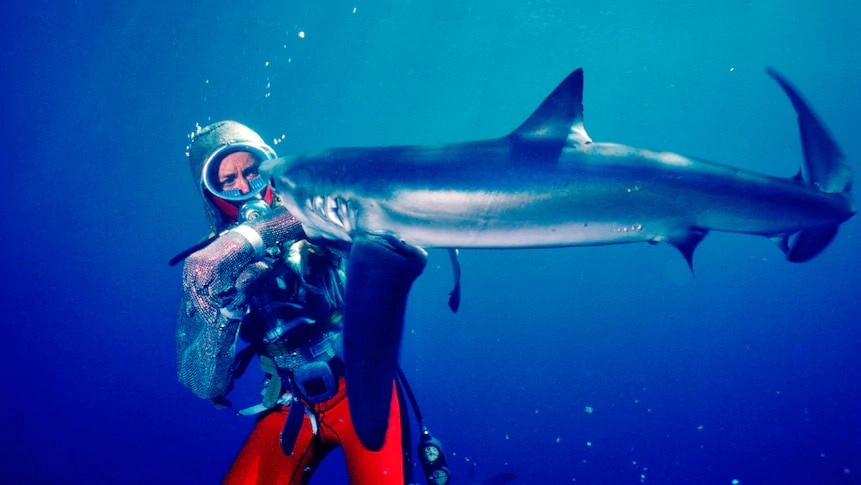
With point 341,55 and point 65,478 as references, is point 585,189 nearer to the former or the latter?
point 65,478

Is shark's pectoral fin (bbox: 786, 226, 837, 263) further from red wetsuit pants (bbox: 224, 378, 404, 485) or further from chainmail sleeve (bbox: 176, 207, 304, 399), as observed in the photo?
chainmail sleeve (bbox: 176, 207, 304, 399)

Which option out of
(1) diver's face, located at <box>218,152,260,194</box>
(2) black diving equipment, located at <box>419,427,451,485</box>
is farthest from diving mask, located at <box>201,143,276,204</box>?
(2) black diving equipment, located at <box>419,427,451,485</box>

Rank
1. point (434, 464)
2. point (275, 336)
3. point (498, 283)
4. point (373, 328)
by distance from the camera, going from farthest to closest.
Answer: point (498, 283), point (434, 464), point (275, 336), point (373, 328)

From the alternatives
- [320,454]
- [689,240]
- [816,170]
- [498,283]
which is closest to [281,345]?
[320,454]

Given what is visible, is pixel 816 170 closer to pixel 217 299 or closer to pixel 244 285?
pixel 244 285

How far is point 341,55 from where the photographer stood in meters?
26.4

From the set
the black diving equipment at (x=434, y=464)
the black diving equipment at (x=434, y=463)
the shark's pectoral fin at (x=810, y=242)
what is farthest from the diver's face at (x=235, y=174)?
the shark's pectoral fin at (x=810, y=242)

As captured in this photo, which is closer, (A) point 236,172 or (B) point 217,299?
(B) point 217,299

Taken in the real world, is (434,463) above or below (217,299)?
below

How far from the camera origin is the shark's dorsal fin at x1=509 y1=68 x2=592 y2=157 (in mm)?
2070

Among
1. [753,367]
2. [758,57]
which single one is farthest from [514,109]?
[753,367]

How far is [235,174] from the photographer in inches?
139

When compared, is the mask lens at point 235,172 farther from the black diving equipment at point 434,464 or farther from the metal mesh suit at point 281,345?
the black diving equipment at point 434,464

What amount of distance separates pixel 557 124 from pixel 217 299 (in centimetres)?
219
